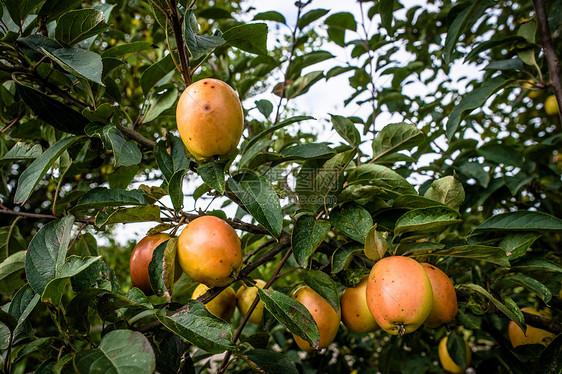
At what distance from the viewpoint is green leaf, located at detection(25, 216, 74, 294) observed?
0.63 m

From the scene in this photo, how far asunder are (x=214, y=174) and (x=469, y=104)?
791 millimetres

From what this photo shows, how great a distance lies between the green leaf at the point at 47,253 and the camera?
0.63 meters

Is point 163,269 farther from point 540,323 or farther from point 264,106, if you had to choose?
point 540,323

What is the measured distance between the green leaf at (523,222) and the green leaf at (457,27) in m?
0.51

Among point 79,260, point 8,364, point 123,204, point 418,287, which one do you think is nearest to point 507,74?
point 418,287

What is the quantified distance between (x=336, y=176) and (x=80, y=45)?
2.24ft

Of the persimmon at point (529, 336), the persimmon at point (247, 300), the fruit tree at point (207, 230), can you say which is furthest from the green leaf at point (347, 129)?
the persimmon at point (529, 336)

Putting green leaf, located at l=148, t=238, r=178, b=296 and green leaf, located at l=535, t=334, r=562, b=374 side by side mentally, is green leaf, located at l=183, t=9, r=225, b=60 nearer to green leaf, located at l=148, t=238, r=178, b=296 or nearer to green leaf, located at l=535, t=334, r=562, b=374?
green leaf, located at l=148, t=238, r=178, b=296

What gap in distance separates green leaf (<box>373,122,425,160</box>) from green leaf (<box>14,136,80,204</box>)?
26.7 inches

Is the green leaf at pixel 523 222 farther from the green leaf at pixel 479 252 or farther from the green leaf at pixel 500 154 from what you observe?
the green leaf at pixel 500 154

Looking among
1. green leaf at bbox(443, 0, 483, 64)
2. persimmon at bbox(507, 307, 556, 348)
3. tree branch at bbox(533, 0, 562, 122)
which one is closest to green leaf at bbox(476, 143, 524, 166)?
tree branch at bbox(533, 0, 562, 122)

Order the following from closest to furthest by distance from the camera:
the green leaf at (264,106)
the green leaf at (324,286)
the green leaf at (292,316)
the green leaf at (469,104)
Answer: the green leaf at (292,316) < the green leaf at (324,286) < the green leaf at (469,104) < the green leaf at (264,106)

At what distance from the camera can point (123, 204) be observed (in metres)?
0.71

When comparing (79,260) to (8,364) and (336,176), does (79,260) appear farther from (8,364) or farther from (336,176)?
(336,176)
